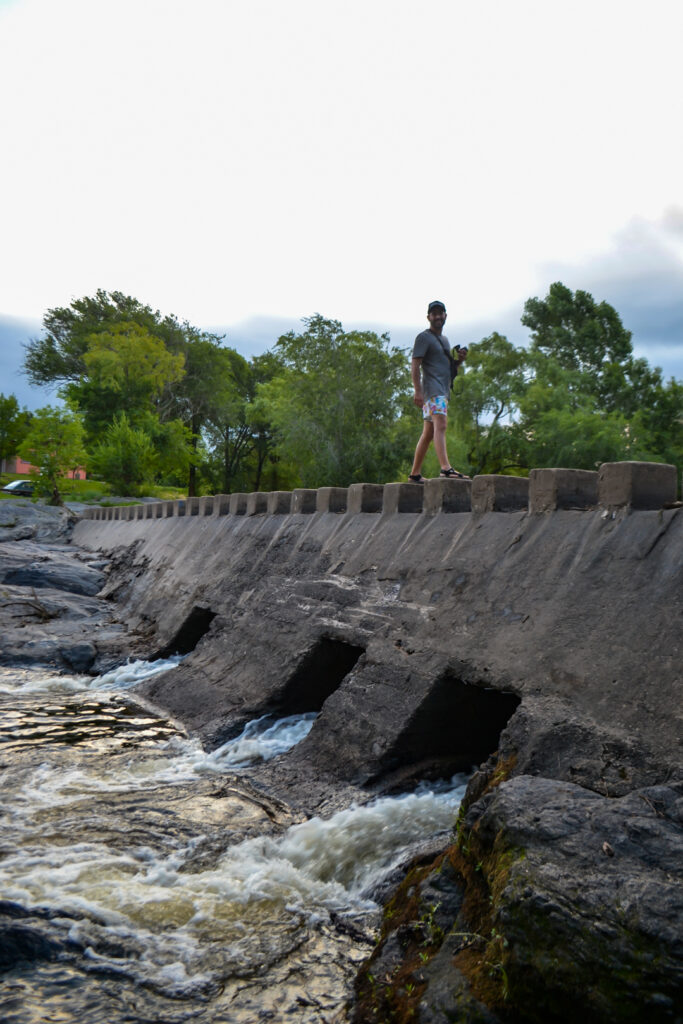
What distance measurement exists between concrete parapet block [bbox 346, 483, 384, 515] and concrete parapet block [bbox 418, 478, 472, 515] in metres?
1.24

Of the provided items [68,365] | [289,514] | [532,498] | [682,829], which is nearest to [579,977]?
[682,829]

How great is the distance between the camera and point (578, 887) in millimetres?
2475

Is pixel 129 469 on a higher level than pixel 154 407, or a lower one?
lower

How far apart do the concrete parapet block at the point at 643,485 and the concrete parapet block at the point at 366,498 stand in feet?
11.2

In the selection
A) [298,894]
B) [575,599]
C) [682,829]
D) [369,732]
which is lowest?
A: [298,894]

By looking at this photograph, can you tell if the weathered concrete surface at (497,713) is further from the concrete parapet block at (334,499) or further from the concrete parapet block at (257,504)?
the concrete parapet block at (257,504)

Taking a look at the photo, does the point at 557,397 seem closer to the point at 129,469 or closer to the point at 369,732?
the point at 129,469

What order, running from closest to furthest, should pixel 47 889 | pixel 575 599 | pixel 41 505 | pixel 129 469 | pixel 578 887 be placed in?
A: pixel 578 887 < pixel 47 889 < pixel 575 599 < pixel 41 505 < pixel 129 469

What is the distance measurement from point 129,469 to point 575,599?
3371 cm

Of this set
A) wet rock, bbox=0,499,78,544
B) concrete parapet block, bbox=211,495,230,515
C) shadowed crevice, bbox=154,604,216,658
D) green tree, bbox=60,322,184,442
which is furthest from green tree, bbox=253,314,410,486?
shadowed crevice, bbox=154,604,216,658

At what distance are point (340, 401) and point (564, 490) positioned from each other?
32.5 metres

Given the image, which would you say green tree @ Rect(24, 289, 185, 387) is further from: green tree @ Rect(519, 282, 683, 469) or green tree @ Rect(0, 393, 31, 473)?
green tree @ Rect(519, 282, 683, 469)

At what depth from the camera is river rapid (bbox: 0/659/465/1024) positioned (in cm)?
289

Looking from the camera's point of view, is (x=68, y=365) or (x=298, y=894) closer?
(x=298, y=894)
